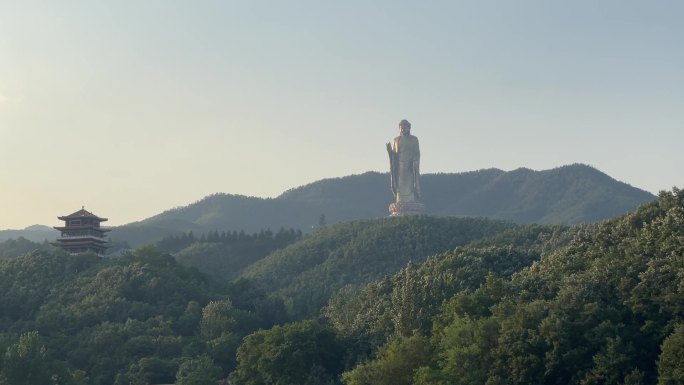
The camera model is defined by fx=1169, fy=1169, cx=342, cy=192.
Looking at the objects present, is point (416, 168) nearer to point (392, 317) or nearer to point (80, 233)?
point (80, 233)

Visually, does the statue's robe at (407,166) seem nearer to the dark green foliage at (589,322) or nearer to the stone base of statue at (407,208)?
the stone base of statue at (407,208)

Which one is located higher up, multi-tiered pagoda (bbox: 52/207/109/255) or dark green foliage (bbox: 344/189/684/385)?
multi-tiered pagoda (bbox: 52/207/109/255)

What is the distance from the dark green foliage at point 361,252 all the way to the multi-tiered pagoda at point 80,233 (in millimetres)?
14443

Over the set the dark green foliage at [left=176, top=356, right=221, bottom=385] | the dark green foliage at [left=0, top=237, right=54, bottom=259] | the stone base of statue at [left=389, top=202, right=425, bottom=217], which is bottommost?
the dark green foliage at [left=176, top=356, right=221, bottom=385]

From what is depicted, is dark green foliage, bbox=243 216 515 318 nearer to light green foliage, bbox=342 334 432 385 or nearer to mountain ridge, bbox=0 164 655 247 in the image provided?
light green foliage, bbox=342 334 432 385

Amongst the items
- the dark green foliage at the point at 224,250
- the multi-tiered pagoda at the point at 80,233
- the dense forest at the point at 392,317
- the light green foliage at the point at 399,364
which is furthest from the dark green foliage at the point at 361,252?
the light green foliage at the point at 399,364

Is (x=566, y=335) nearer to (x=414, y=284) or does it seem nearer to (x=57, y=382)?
(x=414, y=284)

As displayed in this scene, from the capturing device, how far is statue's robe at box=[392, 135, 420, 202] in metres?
121

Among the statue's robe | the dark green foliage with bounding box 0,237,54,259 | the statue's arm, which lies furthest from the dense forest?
the dark green foliage with bounding box 0,237,54,259

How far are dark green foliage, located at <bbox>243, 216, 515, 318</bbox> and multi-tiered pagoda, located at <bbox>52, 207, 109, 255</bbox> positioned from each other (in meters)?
14.4

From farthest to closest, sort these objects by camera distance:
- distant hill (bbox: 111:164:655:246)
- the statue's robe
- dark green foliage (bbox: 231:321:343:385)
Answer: distant hill (bbox: 111:164:655:246)
the statue's robe
dark green foliage (bbox: 231:321:343:385)

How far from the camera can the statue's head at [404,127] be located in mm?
121762

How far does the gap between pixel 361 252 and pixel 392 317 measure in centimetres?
4273

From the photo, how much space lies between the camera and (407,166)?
121812mm
